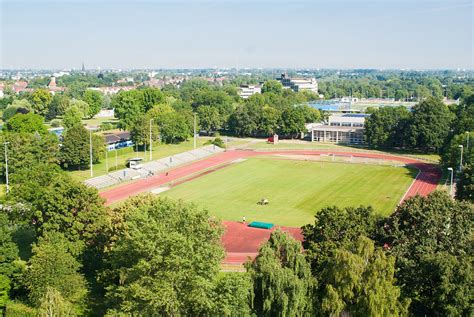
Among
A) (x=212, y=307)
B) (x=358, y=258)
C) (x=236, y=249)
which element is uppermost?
(x=358, y=258)

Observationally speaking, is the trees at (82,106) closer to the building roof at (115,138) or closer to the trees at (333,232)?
the building roof at (115,138)

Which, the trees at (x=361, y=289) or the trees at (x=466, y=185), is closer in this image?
the trees at (x=361, y=289)

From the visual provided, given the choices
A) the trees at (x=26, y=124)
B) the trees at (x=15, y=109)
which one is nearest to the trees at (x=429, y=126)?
the trees at (x=26, y=124)

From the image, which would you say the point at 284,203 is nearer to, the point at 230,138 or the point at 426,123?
the point at 426,123

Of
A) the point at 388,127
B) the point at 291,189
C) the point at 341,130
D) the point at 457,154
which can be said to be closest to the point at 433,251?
the point at 291,189

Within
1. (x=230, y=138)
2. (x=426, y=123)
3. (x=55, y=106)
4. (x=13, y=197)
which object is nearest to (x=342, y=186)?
(x=426, y=123)

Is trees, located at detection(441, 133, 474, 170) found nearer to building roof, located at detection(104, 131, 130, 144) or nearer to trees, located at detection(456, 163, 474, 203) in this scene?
trees, located at detection(456, 163, 474, 203)
